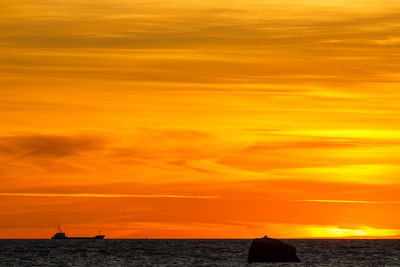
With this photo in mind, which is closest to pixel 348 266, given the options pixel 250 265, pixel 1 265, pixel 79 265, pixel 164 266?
pixel 250 265

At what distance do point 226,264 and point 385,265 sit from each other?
26168 millimetres

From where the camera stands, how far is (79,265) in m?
162

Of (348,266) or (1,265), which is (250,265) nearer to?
(348,266)

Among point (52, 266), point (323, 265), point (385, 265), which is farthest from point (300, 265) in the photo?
point (52, 266)

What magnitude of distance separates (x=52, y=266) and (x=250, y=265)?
31.8m

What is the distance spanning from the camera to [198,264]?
16700cm

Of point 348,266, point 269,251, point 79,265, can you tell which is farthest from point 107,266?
point 348,266

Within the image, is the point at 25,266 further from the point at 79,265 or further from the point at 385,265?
the point at 385,265

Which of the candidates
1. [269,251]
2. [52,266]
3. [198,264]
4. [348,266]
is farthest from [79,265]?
[348,266]

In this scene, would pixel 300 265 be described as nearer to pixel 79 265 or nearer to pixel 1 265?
pixel 79 265

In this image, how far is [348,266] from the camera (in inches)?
6417

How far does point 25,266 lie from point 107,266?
13.0 m

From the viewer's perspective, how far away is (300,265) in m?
164

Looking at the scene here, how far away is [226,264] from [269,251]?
7.58 meters
